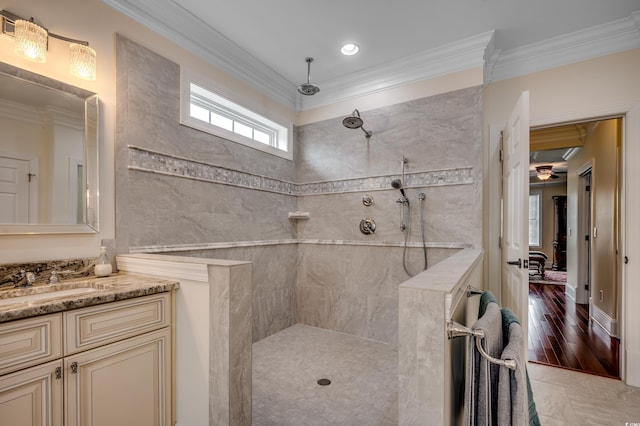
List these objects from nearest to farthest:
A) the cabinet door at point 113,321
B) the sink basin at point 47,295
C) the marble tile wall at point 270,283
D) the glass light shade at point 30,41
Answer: the cabinet door at point 113,321, the sink basin at point 47,295, the glass light shade at point 30,41, the marble tile wall at point 270,283

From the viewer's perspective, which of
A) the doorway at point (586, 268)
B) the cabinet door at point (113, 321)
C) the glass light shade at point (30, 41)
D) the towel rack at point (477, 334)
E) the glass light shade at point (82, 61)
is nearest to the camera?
the towel rack at point (477, 334)

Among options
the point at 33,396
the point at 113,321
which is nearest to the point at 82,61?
the point at 113,321

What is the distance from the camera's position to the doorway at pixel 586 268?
284cm

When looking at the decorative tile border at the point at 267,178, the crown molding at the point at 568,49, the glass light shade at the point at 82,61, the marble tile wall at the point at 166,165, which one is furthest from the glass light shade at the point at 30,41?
the crown molding at the point at 568,49

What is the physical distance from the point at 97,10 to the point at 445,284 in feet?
8.07

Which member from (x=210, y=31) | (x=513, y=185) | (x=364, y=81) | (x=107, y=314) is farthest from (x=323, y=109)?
(x=107, y=314)

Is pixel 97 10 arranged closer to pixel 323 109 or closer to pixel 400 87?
pixel 323 109

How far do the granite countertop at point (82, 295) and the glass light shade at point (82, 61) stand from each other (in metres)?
1.17

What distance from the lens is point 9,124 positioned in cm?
154

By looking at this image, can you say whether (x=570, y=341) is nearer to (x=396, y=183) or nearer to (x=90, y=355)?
(x=396, y=183)

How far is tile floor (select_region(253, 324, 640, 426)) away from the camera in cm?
185

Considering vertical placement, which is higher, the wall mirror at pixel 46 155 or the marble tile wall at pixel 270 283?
the wall mirror at pixel 46 155

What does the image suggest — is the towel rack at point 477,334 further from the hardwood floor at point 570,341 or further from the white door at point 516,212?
the hardwood floor at point 570,341

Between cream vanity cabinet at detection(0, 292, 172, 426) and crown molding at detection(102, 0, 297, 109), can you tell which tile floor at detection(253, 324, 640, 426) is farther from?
crown molding at detection(102, 0, 297, 109)
